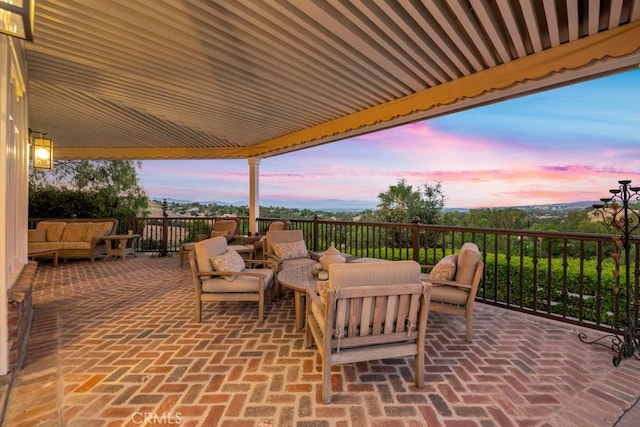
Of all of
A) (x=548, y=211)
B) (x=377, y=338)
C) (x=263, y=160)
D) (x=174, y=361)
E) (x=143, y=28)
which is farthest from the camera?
(x=263, y=160)

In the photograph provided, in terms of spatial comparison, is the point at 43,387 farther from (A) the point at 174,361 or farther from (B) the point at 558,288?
(B) the point at 558,288

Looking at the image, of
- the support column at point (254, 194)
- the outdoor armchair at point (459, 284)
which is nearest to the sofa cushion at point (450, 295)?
the outdoor armchair at point (459, 284)

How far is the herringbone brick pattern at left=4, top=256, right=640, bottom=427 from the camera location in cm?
178

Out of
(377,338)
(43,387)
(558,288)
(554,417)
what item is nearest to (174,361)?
(43,387)

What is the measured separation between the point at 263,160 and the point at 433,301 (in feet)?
21.3

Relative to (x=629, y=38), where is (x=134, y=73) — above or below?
above

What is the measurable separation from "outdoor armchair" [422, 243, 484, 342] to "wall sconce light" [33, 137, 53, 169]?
19.1 ft

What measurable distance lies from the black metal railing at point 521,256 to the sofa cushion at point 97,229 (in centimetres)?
103

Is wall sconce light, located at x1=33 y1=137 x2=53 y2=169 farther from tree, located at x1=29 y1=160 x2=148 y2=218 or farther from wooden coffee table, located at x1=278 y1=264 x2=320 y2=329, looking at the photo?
tree, located at x1=29 y1=160 x2=148 y2=218

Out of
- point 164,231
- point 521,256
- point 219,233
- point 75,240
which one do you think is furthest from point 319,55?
point 75,240

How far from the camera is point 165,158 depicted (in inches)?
333

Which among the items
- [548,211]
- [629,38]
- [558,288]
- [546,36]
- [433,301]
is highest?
[546,36]

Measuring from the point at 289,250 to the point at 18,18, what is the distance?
12.6ft

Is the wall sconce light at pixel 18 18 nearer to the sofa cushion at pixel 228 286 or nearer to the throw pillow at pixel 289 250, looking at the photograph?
the sofa cushion at pixel 228 286
